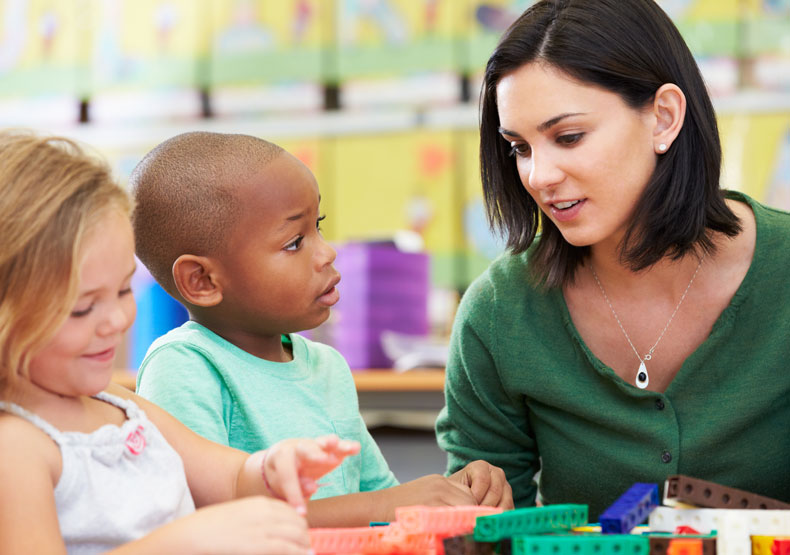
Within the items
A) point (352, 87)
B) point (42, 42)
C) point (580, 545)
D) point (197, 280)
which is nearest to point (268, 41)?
point (352, 87)

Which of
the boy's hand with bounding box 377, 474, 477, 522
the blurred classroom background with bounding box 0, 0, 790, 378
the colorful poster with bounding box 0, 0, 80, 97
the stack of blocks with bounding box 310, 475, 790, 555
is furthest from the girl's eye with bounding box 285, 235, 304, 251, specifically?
the colorful poster with bounding box 0, 0, 80, 97

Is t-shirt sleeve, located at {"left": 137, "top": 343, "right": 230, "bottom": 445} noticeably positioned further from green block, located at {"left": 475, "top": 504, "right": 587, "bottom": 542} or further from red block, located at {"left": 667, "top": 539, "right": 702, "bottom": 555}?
red block, located at {"left": 667, "top": 539, "right": 702, "bottom": 555}

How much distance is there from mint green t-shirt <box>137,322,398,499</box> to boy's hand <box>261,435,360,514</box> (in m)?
0.20

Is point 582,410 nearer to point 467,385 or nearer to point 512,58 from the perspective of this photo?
point 467,385

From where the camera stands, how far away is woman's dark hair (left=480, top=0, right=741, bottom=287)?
1.22 metres

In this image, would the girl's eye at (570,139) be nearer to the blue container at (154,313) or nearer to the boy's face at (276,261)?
the boy's face at (276,261)

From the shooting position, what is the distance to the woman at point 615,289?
1.22 metres

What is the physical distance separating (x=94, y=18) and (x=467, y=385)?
9.25 feet

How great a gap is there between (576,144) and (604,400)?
0.35 meters

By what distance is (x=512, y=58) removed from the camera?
1258 millimetres

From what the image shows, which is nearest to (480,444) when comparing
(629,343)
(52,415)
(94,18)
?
(629,343)

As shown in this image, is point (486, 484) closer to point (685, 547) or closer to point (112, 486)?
point (685, 547)

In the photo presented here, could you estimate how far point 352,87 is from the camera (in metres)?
3.47

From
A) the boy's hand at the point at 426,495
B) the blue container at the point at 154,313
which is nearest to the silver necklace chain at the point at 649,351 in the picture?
the boy's hand at the point at 426,495
